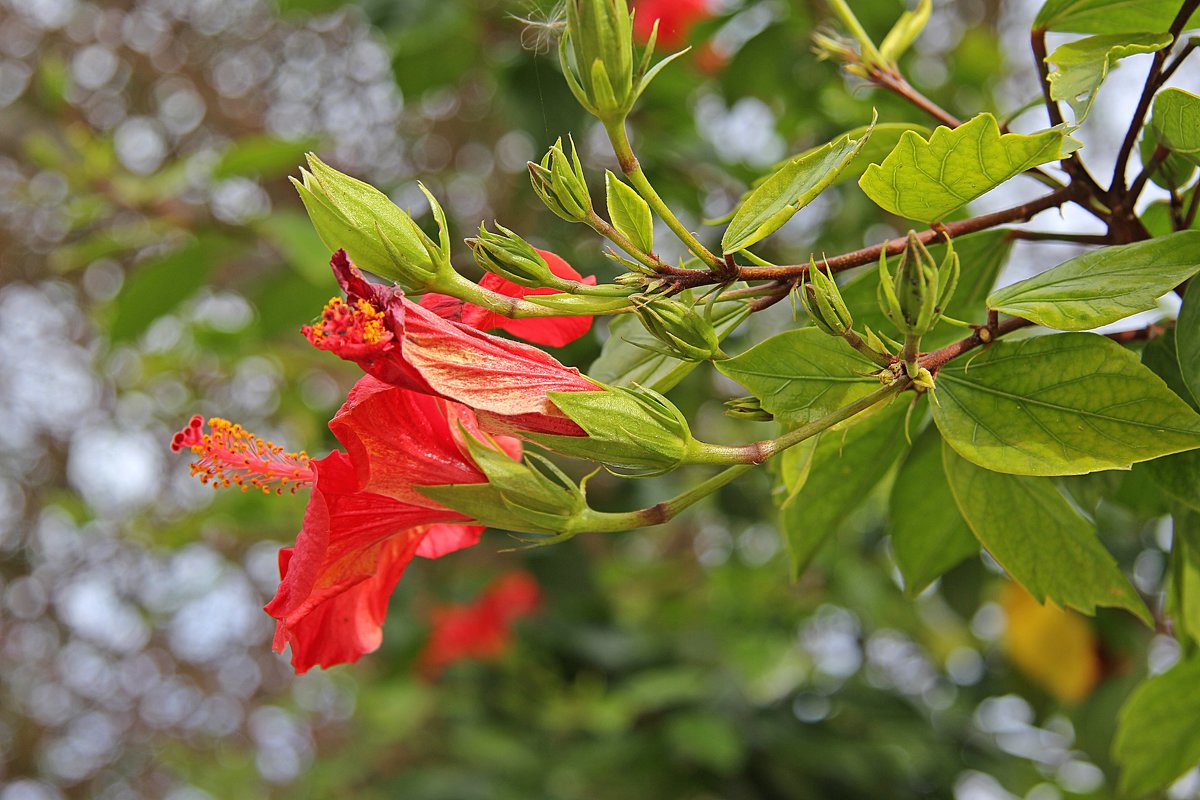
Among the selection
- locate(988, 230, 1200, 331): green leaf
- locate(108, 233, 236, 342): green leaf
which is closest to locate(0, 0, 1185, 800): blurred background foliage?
locate(108, 233, 236, 342): green leaf

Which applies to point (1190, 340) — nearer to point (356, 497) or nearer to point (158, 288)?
point (356, 497)

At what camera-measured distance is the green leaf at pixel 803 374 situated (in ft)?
1.80

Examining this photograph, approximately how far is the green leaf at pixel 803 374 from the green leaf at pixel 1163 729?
18.3 inches

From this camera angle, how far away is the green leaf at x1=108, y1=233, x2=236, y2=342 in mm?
1574

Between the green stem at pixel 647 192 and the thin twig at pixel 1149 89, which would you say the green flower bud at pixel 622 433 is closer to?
the green stem at pixel 647 192

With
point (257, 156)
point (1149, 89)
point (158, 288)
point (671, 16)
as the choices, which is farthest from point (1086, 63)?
point (671, 16)

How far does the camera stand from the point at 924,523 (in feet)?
2.65

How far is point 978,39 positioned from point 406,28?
101cm

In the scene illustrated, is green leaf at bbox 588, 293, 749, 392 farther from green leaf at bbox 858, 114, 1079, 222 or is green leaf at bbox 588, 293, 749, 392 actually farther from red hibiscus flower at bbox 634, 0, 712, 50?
red hibiscus flower at bbox 634, 0, 712, 50

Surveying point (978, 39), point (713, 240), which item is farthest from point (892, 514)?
point (978, 39)

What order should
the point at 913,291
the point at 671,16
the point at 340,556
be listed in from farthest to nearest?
the point at 671,16 < the point at 340,556 < the point at 913,291

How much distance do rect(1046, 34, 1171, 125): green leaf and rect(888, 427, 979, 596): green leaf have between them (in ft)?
0.96

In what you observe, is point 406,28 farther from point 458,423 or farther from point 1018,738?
point 1018,738

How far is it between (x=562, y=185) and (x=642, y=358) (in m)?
0.14
